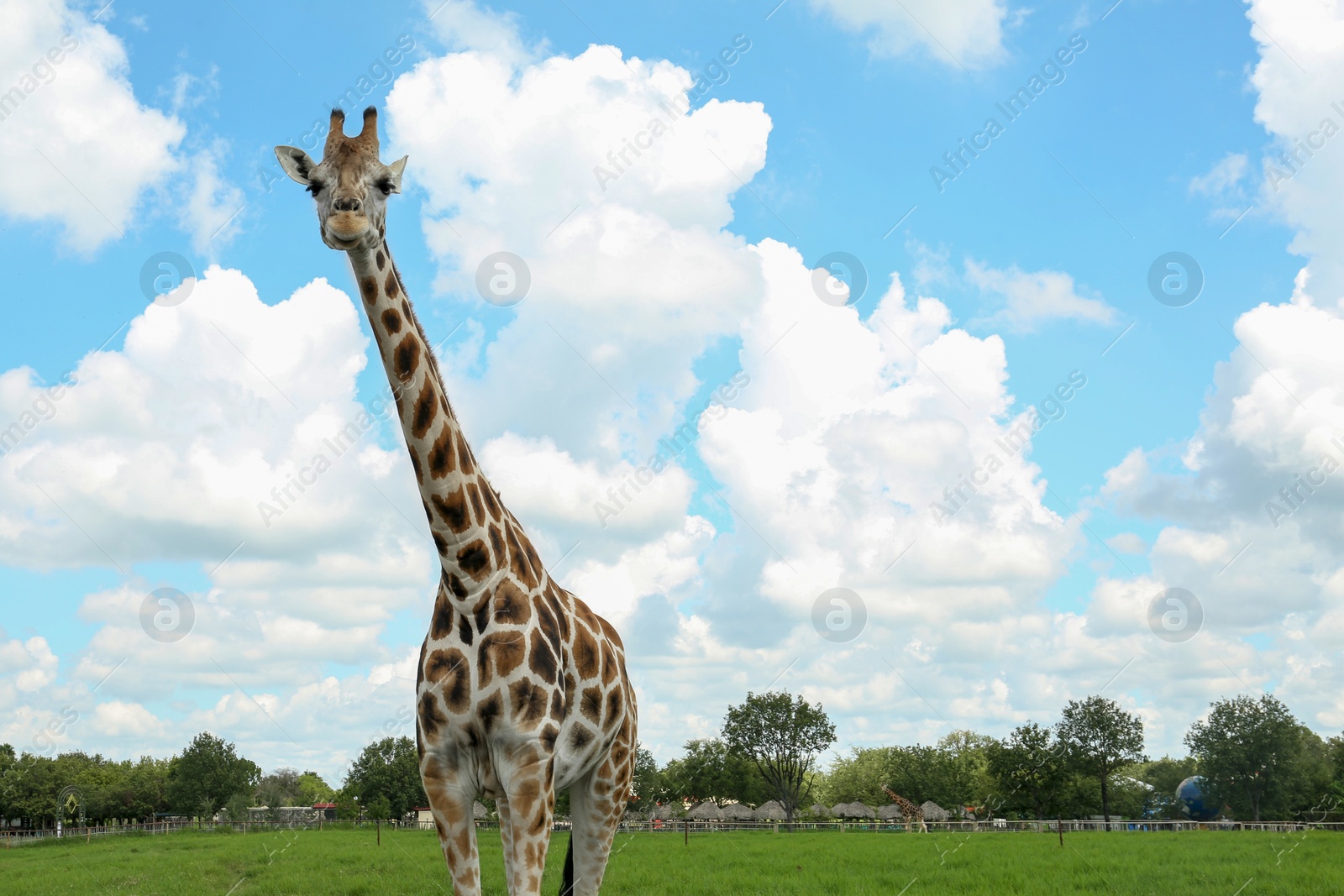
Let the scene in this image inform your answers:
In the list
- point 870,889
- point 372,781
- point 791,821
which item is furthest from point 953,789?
point 870,889

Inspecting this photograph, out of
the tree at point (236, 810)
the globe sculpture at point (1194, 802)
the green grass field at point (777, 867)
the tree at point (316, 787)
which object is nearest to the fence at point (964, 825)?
the globe sculpture at point (1194, 802)

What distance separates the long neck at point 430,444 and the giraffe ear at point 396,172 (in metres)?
0.43

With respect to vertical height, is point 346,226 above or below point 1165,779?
above

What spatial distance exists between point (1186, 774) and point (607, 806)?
103 m

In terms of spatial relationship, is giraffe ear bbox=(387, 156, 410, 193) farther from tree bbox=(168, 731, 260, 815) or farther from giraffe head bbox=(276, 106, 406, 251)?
tree bbox=(168, 731, 260, 815)

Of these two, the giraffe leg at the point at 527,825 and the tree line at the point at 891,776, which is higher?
the giraffe leg at the point at 527,825

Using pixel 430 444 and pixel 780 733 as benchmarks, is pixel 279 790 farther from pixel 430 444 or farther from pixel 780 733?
pixel 430 444

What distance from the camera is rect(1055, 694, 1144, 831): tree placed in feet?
210

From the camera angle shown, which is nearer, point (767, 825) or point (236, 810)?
point (236, 810)

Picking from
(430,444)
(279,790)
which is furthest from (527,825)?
(279,790)

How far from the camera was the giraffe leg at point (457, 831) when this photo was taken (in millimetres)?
5812

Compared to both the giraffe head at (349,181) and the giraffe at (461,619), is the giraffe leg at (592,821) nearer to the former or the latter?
the giraffe at (461,619)

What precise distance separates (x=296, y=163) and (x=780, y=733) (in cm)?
7124

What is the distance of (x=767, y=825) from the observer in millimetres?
66188
